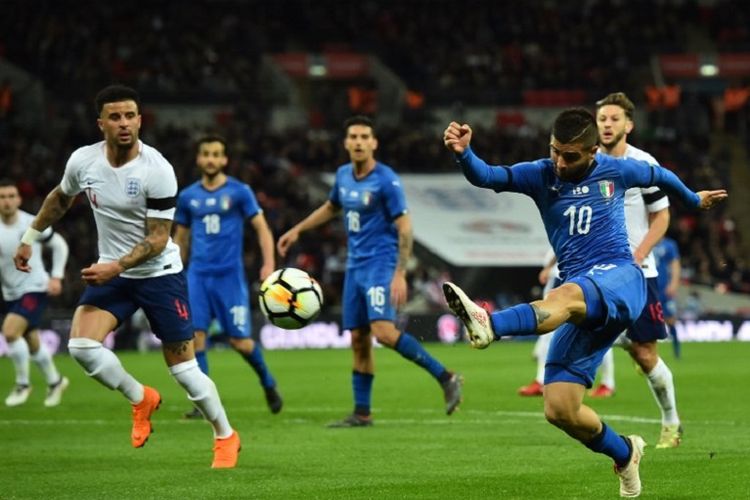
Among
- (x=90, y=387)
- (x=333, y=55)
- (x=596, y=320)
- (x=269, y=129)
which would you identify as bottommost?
(x=90, y=387)

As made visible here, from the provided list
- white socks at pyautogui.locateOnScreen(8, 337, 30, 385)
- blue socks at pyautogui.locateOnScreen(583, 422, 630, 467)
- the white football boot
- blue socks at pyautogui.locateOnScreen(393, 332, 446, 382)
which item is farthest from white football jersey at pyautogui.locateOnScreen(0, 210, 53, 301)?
the white football boot

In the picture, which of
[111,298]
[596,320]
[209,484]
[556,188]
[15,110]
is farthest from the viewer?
[15,110]

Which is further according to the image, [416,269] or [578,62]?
[578,62]

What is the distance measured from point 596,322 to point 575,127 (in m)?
1.07

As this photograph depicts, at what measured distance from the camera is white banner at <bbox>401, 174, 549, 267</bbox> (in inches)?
1329

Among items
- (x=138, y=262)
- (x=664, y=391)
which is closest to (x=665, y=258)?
(x=664, y=391)

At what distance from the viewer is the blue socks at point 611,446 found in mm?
7816

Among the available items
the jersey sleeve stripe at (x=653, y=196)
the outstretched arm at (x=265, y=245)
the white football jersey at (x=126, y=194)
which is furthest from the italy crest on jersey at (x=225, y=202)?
the jersey sleeve stripe at (x=653, y=196)

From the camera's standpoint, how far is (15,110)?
3781 cm

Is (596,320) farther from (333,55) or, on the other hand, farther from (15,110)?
(333,55)

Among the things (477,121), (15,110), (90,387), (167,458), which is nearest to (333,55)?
(477,121)

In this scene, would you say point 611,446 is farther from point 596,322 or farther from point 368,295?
point 368,295

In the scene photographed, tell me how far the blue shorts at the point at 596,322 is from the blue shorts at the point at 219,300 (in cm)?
656

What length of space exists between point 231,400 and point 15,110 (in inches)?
925
